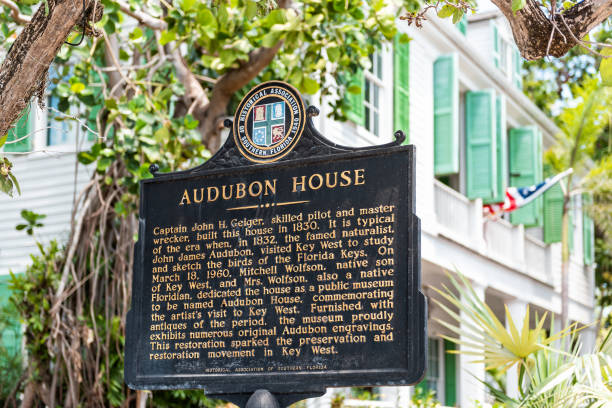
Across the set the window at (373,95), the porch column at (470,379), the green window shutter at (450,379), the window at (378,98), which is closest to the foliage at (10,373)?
the window at (378,98)

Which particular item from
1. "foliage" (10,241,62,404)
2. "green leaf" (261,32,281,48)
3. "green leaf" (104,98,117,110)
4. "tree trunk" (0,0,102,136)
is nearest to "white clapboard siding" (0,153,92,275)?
"foliage" (10,241,62,404)

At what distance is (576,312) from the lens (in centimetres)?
2155

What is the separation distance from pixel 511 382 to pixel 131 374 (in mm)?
12206

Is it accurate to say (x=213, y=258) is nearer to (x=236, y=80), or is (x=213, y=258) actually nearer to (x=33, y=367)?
(x=236, y=80)

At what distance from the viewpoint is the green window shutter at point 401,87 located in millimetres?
14266

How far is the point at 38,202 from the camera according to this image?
43.4 ft

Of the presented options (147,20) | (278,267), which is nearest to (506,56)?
(147,20)

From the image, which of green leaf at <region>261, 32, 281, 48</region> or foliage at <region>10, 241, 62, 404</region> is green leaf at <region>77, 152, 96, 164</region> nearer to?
foliage at <region>10, 241, 62, 404</region>

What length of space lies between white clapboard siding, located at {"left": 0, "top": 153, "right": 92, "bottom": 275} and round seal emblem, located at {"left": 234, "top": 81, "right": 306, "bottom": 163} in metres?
7.07

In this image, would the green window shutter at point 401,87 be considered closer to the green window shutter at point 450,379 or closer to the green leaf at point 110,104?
the green leaf at point 110,104

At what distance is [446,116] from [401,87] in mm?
1271

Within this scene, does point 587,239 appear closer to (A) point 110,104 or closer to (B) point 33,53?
(A) point 110,104

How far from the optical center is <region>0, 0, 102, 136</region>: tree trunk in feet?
17.1

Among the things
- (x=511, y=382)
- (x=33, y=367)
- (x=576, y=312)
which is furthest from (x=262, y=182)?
(x=576, y=312)
